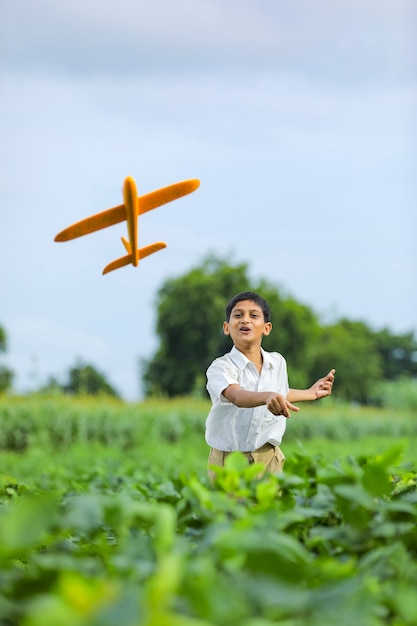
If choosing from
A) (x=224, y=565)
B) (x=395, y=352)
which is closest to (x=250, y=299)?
(x=224, y=565)

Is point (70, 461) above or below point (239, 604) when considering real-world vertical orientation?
below

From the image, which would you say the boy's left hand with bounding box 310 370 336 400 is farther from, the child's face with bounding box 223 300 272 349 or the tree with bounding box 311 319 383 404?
the tree with bounding box 311 319 383 404

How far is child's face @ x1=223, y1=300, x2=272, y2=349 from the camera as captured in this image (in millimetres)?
3641

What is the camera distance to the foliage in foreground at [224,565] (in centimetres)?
91

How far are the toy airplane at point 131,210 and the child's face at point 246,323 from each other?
52 centimetres

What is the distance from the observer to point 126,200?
3.38 meters

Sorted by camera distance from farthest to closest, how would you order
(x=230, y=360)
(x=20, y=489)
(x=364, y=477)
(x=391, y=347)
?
(x=391, y=347) < (x=20, y=489) < (x=230, y=360) < (x=364, y=477)

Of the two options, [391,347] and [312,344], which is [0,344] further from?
[391,347]

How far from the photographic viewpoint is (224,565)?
1.28 meters

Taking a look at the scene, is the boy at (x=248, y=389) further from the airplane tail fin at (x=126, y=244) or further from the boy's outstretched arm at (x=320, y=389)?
the airplane tail fin at (x=126, y=244)

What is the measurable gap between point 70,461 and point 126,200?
6634mm

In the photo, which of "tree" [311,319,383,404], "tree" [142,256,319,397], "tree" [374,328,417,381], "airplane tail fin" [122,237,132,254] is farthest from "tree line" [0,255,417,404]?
"airplane tail fin" [122,237,132,254]

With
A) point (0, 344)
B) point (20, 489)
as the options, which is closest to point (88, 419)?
point (20, 489)

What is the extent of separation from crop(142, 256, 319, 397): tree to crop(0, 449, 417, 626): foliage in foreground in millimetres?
31581
